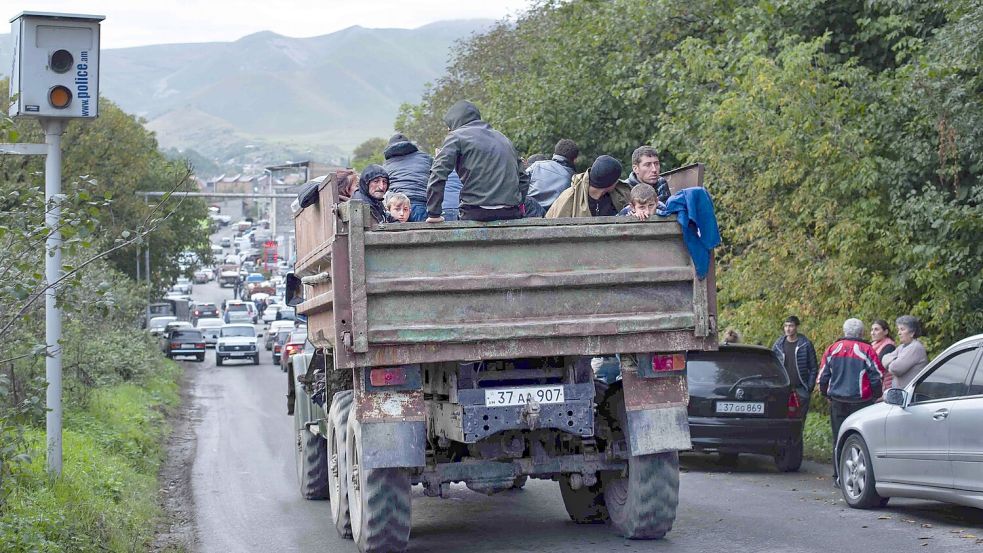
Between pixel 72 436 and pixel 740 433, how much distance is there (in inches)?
290

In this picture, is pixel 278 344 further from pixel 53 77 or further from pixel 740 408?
pixel 53 77

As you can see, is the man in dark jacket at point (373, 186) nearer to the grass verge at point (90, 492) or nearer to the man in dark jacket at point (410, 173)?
the man in dark jacket at point (410, 173)

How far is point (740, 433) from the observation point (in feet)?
44.6

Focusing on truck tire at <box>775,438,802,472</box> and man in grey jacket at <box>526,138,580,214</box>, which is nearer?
man in grey jacket at <box>526,138,580,214</box>

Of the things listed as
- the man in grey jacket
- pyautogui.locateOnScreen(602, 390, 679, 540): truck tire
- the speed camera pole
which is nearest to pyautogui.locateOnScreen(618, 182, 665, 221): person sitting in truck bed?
pyautogui.locateOnScreen(602, 390, 679, 540): truck tire

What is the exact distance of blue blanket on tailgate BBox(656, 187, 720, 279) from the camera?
834 centimetres

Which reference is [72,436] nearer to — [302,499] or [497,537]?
[302,499]

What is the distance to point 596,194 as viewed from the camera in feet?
30.5

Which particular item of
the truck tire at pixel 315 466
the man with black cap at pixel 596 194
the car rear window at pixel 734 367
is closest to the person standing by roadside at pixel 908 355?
the car rear window at pixel 734 367

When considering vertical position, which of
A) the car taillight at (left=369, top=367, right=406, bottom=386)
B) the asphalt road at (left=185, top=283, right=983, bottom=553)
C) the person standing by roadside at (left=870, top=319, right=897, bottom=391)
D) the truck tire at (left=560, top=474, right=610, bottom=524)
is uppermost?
the person standing by roadside at (left=870, top=319, right=897, bottom=391)

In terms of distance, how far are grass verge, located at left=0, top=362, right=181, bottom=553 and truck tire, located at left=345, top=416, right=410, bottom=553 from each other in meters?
1.84

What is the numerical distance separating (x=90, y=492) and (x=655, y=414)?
4.95 metres

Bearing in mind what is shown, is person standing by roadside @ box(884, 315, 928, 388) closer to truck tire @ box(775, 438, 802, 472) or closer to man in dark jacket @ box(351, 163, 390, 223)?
truck tire @ box(775, 438, 802, 472)

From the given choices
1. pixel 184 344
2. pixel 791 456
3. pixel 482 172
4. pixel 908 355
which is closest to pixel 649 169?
pixel 482 172
